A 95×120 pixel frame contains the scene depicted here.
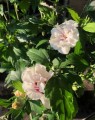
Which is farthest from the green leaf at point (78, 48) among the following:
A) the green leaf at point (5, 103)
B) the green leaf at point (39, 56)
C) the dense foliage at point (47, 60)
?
the green leaf at point (5, 103)

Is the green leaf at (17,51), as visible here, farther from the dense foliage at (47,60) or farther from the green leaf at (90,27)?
the green leaf at (90,27)

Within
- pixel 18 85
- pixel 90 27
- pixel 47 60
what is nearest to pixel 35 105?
pixel 18 85

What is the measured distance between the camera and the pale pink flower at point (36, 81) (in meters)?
1.17

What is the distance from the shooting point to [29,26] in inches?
56.9

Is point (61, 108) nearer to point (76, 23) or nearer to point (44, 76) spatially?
point (44, 76)

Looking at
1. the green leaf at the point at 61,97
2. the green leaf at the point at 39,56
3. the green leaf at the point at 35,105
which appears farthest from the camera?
the green leaf at the point at 35,105

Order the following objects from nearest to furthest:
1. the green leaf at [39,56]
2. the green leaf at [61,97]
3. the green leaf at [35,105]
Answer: the green leaf at [61,97], the green leaf at [39,56], the green leaf at [35,105]

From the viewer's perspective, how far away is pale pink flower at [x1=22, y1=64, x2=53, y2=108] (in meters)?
1.17

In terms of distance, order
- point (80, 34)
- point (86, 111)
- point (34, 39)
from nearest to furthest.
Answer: point (80, 34) → point (34, 39) → point (86, 111)

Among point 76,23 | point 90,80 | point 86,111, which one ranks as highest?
point 76,23

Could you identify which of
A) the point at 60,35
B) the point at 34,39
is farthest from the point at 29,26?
the point at 60,35

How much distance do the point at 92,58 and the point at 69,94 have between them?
0.88 ft

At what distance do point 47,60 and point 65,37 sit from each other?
0.35ft

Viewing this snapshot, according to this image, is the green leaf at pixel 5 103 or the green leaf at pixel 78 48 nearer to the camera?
the green leaf at pixel 78 48
